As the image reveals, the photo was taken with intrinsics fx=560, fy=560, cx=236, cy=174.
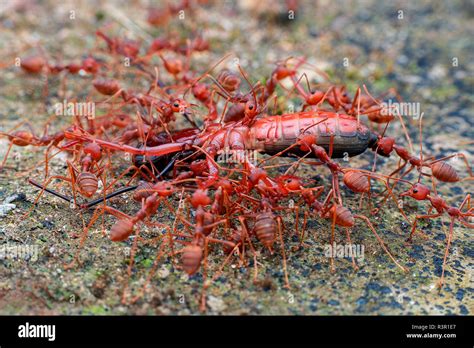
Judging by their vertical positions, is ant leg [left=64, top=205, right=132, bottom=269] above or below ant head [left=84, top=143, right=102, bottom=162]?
below

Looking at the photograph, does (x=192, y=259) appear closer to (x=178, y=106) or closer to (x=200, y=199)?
(x=200, y=199)

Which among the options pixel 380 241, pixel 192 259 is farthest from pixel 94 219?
pixel 380 241

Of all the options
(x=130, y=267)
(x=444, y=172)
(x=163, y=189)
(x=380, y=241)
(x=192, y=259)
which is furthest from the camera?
(x=444, y=172)

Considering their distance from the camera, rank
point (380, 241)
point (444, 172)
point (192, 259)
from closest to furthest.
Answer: point (192, 259)
point (380, 241)
point (444, 172)

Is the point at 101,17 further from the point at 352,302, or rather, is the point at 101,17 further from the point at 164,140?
the point at 352,302

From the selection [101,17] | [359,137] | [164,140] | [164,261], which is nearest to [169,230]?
[164,261]

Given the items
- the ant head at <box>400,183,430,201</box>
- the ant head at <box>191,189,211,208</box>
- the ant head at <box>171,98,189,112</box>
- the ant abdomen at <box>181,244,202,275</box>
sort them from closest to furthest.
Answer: the ant abdomen at <box>181,244,202,275</box>, the ant head at <box>191,189,211,208</box>, the ant head at <box>400,183,430,201</box>, the ant head at <box>171,98,189,112</box>

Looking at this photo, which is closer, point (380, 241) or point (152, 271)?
point (152, 271)

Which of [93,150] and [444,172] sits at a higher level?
[93,150]

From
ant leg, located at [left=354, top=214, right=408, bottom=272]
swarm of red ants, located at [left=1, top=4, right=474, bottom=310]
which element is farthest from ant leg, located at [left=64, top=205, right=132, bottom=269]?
ant leg, located at [left=354, top=214, right=408, bottom=272]

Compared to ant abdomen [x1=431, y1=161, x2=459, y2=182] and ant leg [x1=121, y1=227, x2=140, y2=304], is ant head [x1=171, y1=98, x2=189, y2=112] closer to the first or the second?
ant leg [x1=121, y1=227, x2=140, y2=304]
